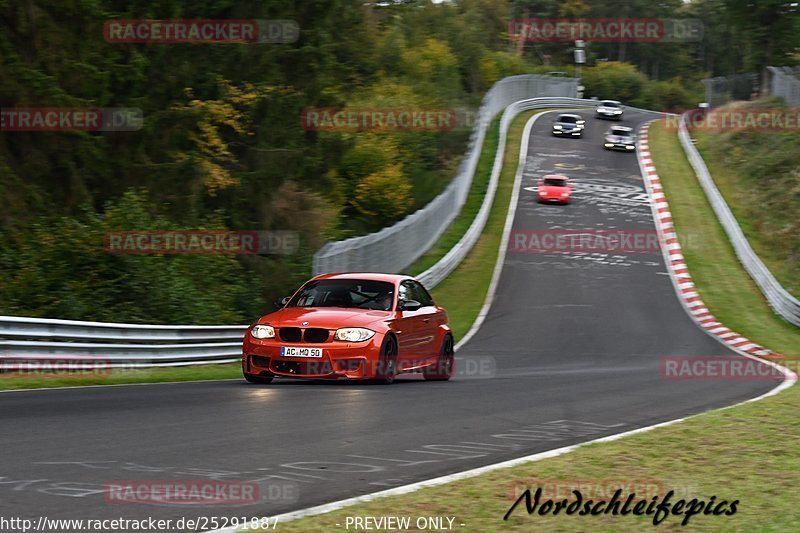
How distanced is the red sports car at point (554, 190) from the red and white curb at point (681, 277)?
372 centimetres

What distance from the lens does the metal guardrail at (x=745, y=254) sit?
30.7 m

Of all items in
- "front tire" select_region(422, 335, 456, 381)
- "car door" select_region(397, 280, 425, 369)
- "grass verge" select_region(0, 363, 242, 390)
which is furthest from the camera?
"front tire" select_region(422, 335, 456, 381)

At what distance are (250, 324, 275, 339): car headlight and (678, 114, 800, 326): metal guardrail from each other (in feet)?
65.3

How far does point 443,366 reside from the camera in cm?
1603

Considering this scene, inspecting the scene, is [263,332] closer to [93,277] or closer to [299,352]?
[299,352]

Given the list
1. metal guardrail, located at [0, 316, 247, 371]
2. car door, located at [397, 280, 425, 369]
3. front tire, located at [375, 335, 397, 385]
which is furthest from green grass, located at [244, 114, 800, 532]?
metal guardrail, located at [0, 316, 247, 371]

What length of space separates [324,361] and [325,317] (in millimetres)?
606

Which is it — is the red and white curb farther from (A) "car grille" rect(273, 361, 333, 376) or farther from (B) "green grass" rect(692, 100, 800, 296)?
(A) "car grille" rect(273, 361, 333, 376)

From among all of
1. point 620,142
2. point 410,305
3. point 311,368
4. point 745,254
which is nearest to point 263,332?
point 311,368

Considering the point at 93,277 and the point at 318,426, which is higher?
the point at 318,426

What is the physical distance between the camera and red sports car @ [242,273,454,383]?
1354cm

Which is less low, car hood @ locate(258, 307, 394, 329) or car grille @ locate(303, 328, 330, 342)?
car hood @ locate(258, 307, 394, 329)

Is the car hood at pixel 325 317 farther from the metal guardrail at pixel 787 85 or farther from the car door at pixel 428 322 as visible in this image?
the metal guardrail at pixel 787 85

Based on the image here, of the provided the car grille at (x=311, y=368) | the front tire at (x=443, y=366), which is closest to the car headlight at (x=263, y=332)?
the car grille at (x=311, y=368)
